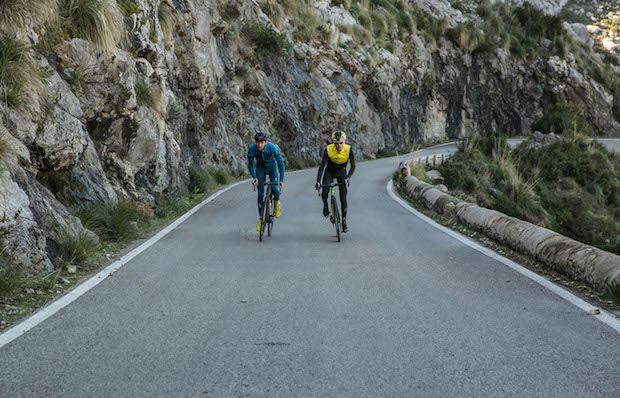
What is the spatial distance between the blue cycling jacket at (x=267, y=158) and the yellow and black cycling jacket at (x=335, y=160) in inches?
28.7

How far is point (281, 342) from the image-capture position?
4.12 m

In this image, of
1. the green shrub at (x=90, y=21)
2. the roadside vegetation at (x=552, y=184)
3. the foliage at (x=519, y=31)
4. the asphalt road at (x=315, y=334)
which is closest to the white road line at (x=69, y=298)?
the asphalt road at (x=315, y=334)

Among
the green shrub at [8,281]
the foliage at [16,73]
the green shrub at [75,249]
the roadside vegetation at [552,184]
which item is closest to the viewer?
the green shrub at [8,281]

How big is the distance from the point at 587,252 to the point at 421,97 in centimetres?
3875

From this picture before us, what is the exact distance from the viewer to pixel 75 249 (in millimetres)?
6668

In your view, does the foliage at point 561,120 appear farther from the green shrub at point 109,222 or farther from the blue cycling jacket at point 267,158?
the green shrub at point 109,222

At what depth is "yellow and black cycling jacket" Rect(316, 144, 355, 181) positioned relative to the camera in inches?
372

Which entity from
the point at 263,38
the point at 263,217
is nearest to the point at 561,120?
the point at 263,38

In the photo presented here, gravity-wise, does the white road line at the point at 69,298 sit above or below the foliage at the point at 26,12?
below

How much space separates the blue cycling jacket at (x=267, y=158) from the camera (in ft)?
31.3

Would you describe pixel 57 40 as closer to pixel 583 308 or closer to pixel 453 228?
pixel 453 228

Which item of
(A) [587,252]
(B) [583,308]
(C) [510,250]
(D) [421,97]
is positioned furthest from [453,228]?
(D) [421,97]

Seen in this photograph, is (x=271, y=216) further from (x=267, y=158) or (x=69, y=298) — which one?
(x=69, y=298)

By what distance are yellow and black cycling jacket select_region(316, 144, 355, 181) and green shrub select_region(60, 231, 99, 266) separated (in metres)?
4.00
